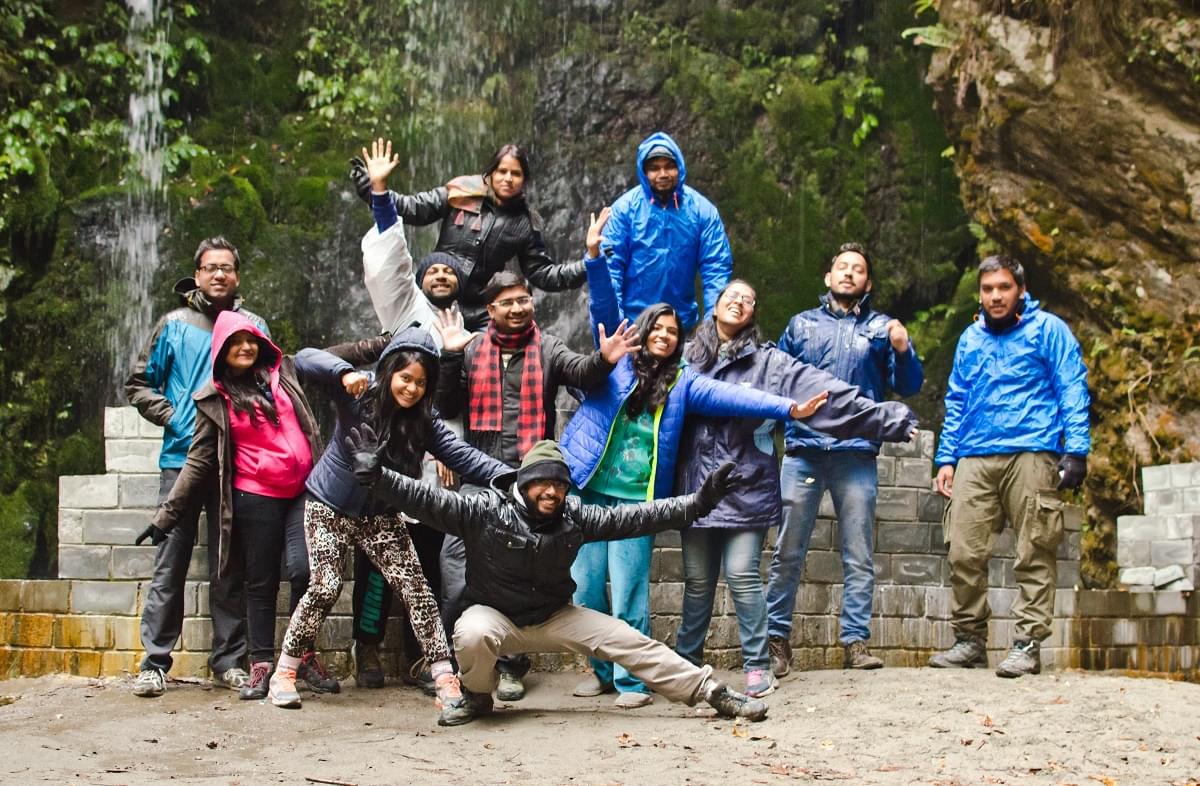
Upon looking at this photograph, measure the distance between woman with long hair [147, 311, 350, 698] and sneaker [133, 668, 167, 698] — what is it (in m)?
0.45

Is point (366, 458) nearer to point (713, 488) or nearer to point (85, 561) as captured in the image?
point (713, 488)

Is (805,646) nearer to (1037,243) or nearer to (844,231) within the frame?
(1037,243)

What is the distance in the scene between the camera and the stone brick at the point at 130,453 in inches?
307

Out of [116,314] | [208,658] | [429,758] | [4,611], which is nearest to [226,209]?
[116,314]

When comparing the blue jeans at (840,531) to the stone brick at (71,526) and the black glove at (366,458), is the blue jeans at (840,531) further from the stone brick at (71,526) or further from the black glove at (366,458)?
the stone brick at (71,526)

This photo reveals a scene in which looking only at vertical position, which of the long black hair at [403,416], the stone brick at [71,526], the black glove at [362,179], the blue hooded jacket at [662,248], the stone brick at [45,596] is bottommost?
the stone brick at [45,596]

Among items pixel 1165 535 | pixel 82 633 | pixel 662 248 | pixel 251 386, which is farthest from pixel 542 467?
pixel 1165 535

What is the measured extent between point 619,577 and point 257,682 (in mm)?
1746

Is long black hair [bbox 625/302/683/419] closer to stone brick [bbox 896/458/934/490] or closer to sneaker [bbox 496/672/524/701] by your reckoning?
sneaker [bbox 496/672/524/701]

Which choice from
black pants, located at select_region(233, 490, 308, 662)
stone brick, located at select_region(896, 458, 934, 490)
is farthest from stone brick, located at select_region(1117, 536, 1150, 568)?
black pants, located at select_region(233, 490, 308, 662)

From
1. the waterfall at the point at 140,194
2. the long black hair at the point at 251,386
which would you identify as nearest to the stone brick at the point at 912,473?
the long black hair at the point at 251,386

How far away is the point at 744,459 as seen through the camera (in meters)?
6.65

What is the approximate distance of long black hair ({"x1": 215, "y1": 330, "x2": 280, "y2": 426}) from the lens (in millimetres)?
6684

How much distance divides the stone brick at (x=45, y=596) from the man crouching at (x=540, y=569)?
2.39 metres
